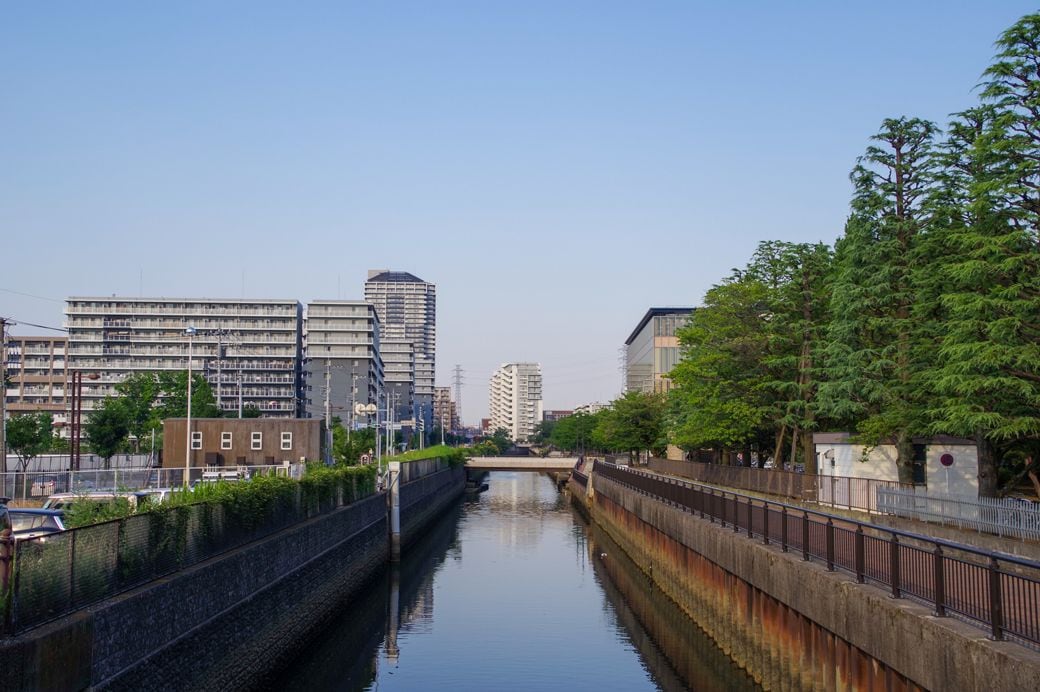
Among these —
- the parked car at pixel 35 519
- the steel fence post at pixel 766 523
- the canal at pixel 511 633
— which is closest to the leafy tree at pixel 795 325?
the canal at pixel 511 633

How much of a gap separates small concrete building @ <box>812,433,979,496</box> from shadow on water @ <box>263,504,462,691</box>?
64.8 feet

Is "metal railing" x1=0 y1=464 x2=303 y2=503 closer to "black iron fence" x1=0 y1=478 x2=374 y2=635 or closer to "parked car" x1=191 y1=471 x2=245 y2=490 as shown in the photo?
"parked car" x1=191 y1=471 x2=245 y2=490

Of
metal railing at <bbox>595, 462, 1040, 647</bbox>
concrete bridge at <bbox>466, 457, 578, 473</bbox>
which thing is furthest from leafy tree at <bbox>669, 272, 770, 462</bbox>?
concrete bridge at <bbox>466, 457, 578, 473</bbox>

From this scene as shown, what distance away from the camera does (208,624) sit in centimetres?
2089

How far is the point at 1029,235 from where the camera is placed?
33219mm

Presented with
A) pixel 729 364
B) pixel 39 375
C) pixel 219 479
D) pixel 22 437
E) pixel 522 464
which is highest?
pixel 39 375

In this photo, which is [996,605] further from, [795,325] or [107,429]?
[107,429]

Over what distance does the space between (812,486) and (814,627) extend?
76.7 ft

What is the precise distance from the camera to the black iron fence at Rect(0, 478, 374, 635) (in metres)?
14.1

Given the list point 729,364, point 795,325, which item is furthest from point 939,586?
point 729,364

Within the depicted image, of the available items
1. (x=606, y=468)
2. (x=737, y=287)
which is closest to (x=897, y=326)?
(x=737, y=287)

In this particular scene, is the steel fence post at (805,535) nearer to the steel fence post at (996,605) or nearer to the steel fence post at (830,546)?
the steel fence post at (830,546)

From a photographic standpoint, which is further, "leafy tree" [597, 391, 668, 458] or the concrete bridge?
the concrete bridge

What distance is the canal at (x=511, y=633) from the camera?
90.8 feet
